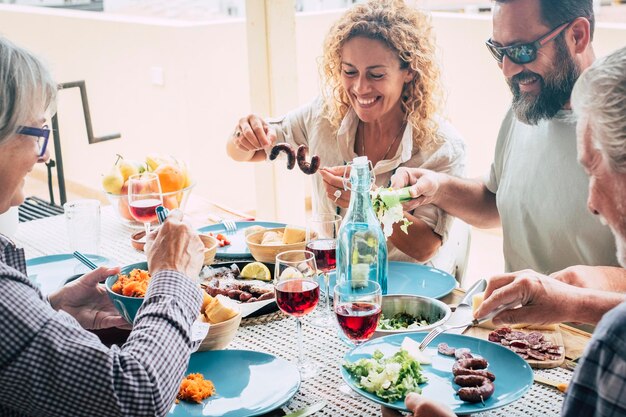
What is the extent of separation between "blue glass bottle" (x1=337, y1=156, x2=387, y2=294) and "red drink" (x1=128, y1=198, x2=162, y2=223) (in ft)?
2.41

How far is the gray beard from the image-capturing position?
211 cm

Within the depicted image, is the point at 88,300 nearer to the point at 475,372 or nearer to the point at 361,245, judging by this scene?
the point at 361,245

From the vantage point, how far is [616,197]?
1103 millimetres

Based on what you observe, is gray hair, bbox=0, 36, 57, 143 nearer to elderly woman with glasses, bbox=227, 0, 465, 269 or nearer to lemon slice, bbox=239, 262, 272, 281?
lemon slice, bbox=239, 262, 272, 281

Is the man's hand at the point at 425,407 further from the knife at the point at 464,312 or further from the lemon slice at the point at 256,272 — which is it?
the lemon slice at the point at 256,272

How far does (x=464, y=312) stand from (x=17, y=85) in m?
1.02

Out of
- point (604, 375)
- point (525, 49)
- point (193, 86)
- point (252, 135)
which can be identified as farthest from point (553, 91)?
point (193, 86)

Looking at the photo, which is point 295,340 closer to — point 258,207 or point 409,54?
point 409,54

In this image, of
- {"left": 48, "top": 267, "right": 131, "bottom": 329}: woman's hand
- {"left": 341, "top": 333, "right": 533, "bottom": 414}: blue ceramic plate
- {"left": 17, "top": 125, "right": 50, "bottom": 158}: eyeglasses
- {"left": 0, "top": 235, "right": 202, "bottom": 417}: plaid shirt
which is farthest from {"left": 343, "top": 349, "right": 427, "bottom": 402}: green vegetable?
{"left": 17, "top": 125, "right": 50, "bottom": 158}: eyeglasses

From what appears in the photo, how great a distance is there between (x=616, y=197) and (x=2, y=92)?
1001 millimetres

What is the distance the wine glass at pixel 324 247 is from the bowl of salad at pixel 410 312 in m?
0.13

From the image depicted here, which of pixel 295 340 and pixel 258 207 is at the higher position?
pixel 295 340

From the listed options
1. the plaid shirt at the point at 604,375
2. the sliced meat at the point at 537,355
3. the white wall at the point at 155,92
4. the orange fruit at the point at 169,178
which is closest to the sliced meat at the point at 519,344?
the sliced meat at the point at 537,355

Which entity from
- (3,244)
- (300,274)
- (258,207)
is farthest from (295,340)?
(258,207)
